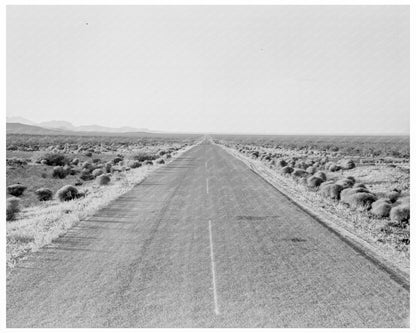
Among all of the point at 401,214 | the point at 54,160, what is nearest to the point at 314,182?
the point at 401,214

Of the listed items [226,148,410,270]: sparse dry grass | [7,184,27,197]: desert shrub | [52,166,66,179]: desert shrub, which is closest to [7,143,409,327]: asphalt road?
[226,148,410,270]: sparse dry grass

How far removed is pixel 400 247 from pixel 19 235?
11029 millimetres

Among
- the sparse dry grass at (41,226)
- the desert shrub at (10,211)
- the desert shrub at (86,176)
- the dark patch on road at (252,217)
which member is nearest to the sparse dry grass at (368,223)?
the dark patch on road at (252,217)

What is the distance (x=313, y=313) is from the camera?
5977 millimetres

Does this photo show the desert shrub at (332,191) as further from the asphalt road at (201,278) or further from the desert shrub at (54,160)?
the desert shrub at (54,160)

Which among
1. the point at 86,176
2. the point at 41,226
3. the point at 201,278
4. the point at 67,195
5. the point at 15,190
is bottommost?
the point at 86,176

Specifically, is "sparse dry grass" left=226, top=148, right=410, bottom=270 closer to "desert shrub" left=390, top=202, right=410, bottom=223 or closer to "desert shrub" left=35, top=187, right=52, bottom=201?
"desert shrub" left=390, top=202, right=410, bottom=223

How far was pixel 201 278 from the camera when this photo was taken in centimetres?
744

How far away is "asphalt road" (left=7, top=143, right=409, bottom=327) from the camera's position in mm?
5879

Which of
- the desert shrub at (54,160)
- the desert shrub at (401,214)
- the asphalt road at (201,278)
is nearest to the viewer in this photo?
the asphalt road at (201,278)

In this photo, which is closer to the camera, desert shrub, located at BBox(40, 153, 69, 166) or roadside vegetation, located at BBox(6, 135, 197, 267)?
roadside vegetation, located at BBox(6, 135, 197, 267)

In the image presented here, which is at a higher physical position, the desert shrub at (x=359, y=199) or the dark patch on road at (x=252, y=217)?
the desert shrub at (x=359, y=199)

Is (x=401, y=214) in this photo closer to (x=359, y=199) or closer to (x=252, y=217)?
(x=359, y=199)

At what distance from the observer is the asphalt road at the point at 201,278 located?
5.88 metres
